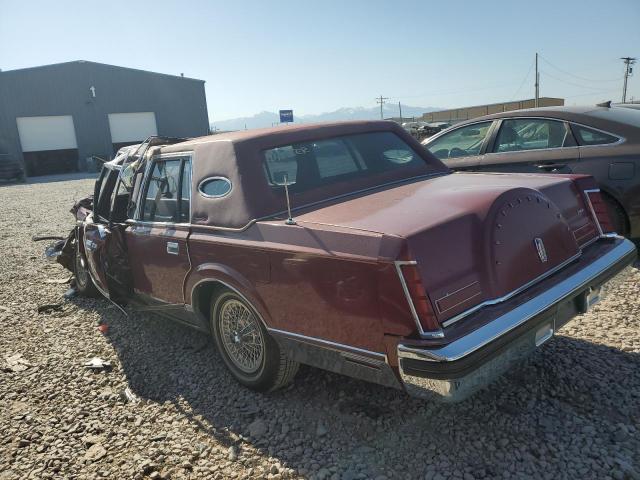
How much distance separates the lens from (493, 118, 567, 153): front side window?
5.07m

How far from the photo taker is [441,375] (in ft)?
6.82

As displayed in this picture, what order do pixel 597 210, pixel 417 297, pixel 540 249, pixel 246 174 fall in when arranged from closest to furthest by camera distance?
pixel 417 297 < pixel 540 249 < pixel 246 174 < pixel 597 210

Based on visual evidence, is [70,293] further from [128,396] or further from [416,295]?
[416,295]

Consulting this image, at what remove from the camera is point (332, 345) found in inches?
97.7

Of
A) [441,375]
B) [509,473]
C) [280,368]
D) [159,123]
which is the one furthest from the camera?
[159,123]

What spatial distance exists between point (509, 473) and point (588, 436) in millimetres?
521

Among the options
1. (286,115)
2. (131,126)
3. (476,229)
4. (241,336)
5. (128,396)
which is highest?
(131,126)

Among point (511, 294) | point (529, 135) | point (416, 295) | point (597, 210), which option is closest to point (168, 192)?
point (416, 295)

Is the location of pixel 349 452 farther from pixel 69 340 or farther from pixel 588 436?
pixel 69 340

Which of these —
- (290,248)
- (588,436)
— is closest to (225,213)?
(290,248)

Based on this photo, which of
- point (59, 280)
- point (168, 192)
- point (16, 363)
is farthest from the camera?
point (59, 280)

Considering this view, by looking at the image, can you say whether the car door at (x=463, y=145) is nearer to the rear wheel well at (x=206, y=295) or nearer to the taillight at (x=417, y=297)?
the rear wheel well at (x=206, y=295)

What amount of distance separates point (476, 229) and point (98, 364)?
3198 millimetres

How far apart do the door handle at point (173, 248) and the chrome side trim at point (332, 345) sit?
104 cm
